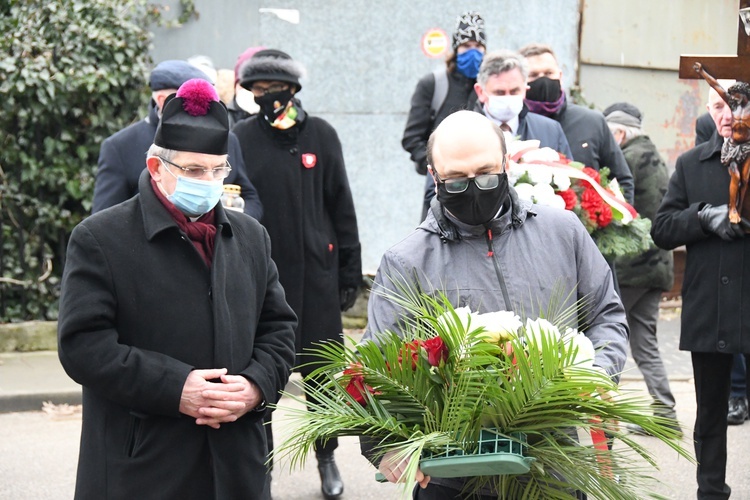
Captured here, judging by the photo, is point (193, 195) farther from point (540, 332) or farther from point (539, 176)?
point (539, 176)

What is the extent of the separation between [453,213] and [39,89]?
6.49 metres

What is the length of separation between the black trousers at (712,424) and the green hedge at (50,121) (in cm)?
550

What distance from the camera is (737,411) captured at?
25.0ft

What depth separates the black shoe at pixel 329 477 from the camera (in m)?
6.08

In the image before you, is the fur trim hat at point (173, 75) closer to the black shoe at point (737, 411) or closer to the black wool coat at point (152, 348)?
the black wool coat at point (152, 348)

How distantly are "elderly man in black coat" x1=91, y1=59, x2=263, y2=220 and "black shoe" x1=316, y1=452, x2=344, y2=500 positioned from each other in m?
1.39

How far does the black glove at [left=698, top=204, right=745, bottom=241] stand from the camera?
530cm

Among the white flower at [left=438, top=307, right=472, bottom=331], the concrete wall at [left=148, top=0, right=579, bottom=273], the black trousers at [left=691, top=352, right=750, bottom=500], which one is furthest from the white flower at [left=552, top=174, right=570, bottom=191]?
the concrete wall at [left=148, top=0, right=579, bottom=273]

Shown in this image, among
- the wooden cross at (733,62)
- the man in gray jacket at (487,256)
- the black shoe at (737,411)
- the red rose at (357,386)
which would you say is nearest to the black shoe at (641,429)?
the man in gray jacket at (487,256)

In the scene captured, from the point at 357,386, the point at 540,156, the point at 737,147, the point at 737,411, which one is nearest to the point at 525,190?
the point at 540,156

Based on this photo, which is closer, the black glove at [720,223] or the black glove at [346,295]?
the black glove at [720,223]

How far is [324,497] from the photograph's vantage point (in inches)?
241

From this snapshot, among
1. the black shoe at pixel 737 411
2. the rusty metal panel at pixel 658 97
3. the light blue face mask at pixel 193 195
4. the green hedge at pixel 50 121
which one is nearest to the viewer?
the light blue face mask at pixel 193 195

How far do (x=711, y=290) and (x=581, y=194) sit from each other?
781mm
